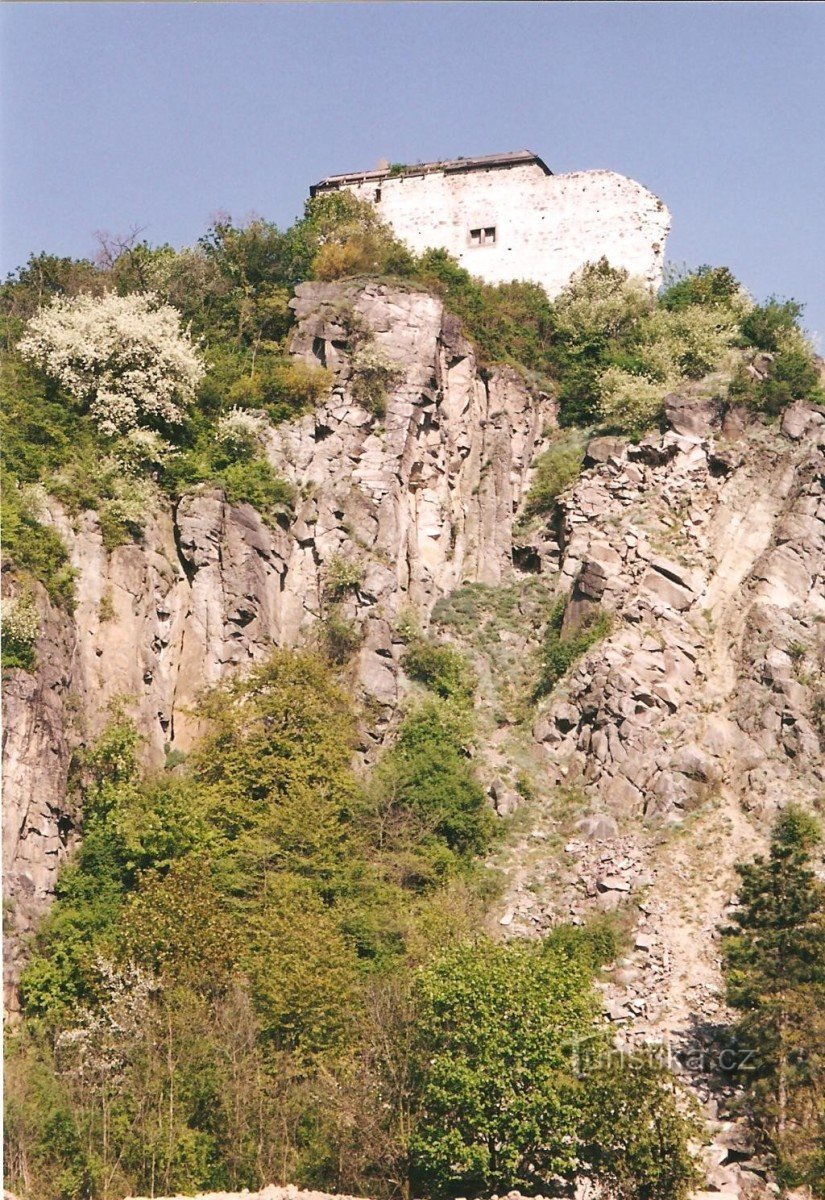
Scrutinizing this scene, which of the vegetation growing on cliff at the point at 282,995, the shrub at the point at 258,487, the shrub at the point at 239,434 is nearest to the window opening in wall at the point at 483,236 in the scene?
the shrub at the point at 239,434

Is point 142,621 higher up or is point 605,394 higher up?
point 605,394

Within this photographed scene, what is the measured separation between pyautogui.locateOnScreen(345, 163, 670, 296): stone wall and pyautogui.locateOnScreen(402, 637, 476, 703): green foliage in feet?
54.9

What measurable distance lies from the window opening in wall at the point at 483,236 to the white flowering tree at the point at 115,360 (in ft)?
50.3

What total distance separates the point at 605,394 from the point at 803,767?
45.1 ft

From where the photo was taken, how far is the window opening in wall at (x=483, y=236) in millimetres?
53281

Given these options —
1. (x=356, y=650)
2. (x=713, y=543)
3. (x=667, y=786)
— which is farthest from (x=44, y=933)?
(x=713, y=543)

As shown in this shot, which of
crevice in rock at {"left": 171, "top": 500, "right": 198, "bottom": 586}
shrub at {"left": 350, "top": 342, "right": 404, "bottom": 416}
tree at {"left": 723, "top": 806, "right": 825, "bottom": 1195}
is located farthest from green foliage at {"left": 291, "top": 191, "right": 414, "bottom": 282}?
tree at {"left": 723, "top": 806, "right": 825, "bottom": 1195}

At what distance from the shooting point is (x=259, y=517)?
3956cm

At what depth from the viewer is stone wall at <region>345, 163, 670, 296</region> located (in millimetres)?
52406

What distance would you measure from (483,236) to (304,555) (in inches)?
684

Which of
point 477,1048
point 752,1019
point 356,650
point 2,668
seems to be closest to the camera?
point 477,1048

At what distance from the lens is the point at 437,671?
39.7m

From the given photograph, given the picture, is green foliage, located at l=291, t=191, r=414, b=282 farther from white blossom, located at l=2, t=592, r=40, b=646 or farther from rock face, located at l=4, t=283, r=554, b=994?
white blossom, located at l=2, t=592, r=40, b=646

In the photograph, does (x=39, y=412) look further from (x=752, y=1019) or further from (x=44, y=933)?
(x=752, y=1019)
